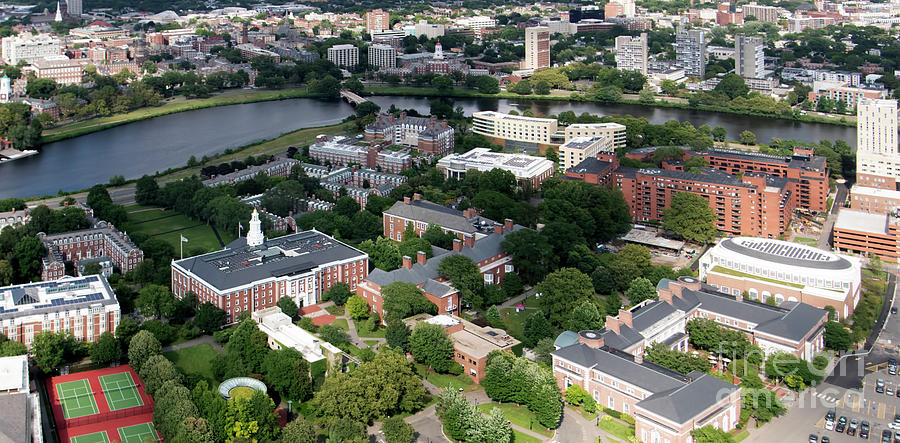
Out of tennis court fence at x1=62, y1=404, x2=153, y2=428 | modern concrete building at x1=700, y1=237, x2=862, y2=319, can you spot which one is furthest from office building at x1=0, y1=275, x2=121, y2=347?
modern concrete building at x1=700, y1=237, x2=862, y2=319

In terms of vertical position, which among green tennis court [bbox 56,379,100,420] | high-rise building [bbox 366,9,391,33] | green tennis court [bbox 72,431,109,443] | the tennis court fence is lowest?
green tennis court [bbox 72,431,109,443]

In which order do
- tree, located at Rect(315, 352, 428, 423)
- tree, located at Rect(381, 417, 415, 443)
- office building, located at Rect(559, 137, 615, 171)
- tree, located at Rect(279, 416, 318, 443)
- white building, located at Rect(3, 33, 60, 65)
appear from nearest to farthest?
tree, located at Rect(279, 416, 318, 443)
tree, located at Rect(381, 417, 415, 443)
tree, located at Rect(315, 352, 428, 423)
office building, located at Rect(559, 137, 615, 171)
white building, located at Rect(3, 33, 60, 65)

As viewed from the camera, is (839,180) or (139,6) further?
(139,6)

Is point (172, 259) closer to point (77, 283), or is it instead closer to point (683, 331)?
point (77, 283)

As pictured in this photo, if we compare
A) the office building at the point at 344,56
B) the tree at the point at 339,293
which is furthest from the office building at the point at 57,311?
the office building at the point at 344,56

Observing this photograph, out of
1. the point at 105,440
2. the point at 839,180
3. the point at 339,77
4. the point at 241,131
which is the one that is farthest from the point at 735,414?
the point at 339,77

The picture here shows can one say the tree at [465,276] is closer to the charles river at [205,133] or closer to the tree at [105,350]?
the tree at [105,350]

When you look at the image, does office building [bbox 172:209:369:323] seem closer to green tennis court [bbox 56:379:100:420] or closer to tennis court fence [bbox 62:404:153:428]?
green tennis court [bbox 56:379:100:420]
